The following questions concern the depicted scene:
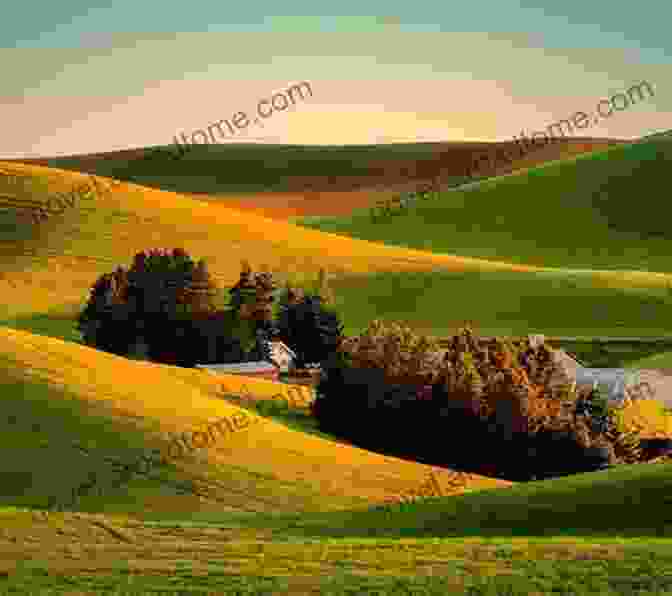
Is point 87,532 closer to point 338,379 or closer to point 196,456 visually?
point 196,456

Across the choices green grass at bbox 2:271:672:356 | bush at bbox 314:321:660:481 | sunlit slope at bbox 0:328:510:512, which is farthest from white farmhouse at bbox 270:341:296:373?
sunlit slope at bbox 0:328:510:512

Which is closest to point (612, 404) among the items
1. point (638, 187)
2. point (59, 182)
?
point (59, 182)

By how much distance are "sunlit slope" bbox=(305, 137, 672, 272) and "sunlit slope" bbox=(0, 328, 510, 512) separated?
7714cm

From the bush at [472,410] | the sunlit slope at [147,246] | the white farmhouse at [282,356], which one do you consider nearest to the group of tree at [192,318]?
the white farmhouse at [282,356]

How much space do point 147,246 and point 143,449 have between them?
199ft

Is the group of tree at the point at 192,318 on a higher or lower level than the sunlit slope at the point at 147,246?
lower

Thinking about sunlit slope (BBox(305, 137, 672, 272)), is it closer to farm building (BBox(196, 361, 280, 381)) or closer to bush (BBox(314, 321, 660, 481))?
farm building (BBox(196, 361, 280, 381))

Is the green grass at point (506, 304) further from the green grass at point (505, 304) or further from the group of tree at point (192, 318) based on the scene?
the group of tree at point (192, 318)

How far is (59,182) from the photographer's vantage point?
356 feet

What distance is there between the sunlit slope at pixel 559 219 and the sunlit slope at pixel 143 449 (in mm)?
77144

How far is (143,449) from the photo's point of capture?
37.8 m

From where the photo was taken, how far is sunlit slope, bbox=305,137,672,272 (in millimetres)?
124188

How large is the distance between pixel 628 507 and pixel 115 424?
16.4 metres

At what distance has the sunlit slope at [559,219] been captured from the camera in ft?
407
